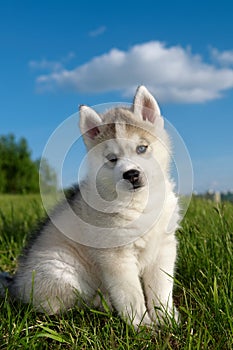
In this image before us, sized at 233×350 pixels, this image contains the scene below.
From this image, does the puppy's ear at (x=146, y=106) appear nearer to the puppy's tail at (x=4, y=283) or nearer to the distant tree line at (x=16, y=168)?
the puppy's tail at (x=4, y=283)

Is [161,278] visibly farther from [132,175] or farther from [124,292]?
[132,175]

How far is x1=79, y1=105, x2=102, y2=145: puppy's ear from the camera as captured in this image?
3502mm

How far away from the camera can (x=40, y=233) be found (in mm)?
3975

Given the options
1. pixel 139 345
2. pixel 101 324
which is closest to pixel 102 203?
pixel 101 324

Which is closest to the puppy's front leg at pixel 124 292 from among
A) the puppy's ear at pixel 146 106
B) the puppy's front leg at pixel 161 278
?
the puppy's front leg at pixel 161 278

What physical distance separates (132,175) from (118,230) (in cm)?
44

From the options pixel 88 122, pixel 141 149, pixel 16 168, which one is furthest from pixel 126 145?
pixel 16 168

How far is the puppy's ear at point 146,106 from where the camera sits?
3520mm

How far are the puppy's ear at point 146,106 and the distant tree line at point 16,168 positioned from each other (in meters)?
29.9

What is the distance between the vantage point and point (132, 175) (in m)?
3.21

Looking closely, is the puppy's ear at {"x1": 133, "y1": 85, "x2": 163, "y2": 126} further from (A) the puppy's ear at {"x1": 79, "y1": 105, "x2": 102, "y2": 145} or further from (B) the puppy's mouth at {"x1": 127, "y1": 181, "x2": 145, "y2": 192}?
(B) the puppy's mouth at {"x1": 127, "y1": 181, "x2": 145, "y2": 192}

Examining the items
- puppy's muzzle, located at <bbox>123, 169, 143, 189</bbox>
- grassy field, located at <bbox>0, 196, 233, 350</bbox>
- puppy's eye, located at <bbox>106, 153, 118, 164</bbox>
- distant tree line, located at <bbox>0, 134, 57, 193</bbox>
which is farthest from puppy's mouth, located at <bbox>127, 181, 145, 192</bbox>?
distant tree line, located at <bbox>0, 134, 57, 193</bbox>

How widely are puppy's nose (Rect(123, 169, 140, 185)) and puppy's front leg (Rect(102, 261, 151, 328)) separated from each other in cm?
57

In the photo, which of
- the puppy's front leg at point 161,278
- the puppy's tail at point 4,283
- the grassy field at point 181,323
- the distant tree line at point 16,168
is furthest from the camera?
the distant tree line at point 16,168
